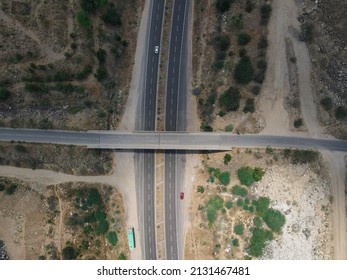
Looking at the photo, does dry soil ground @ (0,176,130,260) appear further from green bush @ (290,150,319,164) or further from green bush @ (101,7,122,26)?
green bush @ (290,150,319,164)

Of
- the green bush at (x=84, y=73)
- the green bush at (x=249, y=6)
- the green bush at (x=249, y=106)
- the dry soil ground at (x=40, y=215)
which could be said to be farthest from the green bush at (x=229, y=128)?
the green bush at (x=84, y=73)

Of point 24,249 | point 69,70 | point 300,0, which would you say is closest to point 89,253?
point 24,249

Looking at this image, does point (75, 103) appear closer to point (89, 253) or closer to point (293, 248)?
point (89, 253)

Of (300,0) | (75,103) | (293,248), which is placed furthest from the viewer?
(75,103)

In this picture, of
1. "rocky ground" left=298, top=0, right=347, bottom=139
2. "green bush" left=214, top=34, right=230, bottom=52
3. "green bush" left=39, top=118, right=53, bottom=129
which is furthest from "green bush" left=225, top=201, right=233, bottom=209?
"green bush" left=39, top=118, right=53, bottom=129

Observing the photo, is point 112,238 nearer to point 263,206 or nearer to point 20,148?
point 20,148

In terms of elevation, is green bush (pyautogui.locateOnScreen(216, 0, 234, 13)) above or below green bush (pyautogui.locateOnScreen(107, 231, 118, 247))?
above
